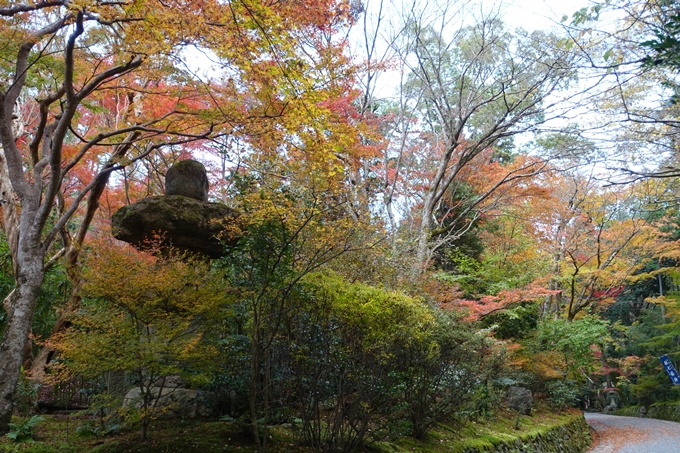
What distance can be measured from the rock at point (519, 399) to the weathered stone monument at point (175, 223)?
867 centimetres

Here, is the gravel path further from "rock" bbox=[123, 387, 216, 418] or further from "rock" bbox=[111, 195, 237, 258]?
"rock" bbox=[111, 195, 237, 258]

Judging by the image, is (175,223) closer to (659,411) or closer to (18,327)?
(18,327)

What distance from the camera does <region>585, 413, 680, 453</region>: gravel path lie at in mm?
11387

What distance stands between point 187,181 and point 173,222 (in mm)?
910

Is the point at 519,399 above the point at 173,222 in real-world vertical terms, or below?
below

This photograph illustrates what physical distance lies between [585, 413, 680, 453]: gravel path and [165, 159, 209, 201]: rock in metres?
11.8

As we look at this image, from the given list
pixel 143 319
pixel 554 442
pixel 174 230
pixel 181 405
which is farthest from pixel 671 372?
pixel 143 319

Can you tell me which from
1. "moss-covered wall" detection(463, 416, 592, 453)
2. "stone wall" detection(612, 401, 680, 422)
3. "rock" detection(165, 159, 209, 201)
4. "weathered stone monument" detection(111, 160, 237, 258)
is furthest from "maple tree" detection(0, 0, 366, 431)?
"stone wall" detection(612, 401, 680, 422)

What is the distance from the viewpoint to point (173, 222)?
6.30m

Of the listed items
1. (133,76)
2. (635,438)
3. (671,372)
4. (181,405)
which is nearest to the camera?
(181,405)

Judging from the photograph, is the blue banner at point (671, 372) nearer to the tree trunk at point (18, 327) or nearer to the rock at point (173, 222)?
the rock at point (173, 222)

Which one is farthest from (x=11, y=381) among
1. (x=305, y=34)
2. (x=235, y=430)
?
(x=305, y=34)

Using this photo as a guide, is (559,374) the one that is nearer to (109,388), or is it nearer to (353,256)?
(353,256)

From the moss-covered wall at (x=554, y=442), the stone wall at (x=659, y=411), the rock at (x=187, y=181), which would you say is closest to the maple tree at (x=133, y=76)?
the rock at (x=187, y=181)
